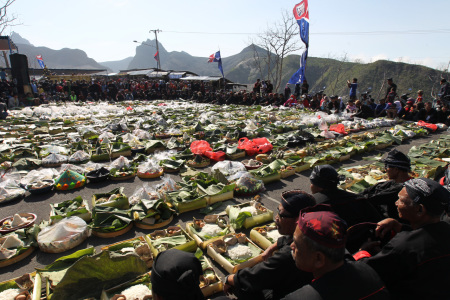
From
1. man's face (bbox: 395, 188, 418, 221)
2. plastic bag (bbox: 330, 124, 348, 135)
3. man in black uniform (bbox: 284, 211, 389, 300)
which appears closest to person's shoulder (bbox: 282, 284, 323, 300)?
man in black uniform (bbox: 284, 211, 389, 300)

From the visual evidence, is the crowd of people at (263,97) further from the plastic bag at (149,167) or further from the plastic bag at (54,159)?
the plastic bag at (54,159)

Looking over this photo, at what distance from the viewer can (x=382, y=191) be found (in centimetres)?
311

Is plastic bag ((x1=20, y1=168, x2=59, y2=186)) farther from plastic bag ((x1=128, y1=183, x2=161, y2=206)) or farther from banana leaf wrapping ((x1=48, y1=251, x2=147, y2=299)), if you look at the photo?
banana leaf wrapping ((x1=48, y1=251, x2=147, y2=299))

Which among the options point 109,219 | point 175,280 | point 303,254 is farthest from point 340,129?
point 175,280

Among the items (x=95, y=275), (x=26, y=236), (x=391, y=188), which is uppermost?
(x=391, y=188)

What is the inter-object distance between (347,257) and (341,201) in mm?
1078

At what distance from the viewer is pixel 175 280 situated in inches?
66.2

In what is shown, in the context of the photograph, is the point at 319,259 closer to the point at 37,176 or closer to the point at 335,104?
the point at 37,176

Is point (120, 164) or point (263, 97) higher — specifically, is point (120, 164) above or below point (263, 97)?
below

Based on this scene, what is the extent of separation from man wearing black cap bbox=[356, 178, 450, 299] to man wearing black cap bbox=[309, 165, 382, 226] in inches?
25.2

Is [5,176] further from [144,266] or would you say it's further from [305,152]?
[305,152]

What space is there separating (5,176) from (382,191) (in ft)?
24.4

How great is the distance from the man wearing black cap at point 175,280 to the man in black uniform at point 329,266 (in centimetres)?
61

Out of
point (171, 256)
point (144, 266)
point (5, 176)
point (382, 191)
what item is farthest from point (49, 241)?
point (382, 191)
